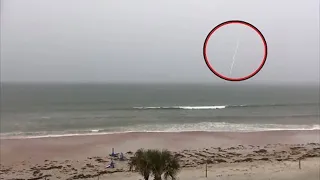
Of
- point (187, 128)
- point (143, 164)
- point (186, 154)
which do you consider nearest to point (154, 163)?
point (143, 164)

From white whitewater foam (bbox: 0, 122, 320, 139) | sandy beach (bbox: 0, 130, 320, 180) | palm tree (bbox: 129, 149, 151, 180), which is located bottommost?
sandy beach (bbox: 0, 130, 320, 180)

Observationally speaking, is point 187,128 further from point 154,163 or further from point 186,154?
point 154,163

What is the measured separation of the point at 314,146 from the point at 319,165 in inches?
292

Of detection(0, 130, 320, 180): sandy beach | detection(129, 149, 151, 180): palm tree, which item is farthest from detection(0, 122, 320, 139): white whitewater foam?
detection(129, 149, 151, 180): palm tree

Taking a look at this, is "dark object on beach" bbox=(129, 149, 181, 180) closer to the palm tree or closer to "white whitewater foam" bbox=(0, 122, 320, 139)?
the palm tree

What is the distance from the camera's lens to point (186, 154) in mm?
23000

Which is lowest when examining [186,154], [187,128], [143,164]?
[186,154]

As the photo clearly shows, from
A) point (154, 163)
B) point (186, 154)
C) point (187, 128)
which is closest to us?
point (154, 163)

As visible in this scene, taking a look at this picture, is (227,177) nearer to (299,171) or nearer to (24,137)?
(299,171)

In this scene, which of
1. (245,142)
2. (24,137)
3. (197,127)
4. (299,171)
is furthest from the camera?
(197,127)

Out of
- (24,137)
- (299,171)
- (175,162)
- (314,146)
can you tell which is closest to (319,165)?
(299,171)

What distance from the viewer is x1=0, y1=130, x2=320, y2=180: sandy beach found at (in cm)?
1795

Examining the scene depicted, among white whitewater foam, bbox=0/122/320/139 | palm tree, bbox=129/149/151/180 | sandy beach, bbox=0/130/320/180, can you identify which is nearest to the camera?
palm tree, bbox=129/149/151/180

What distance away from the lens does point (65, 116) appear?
147 ft
